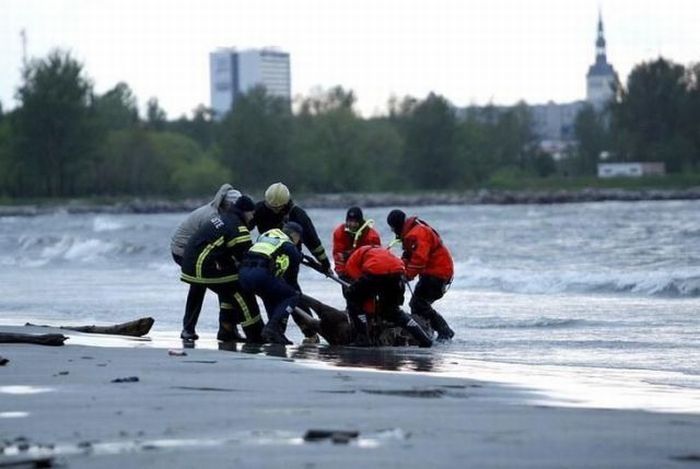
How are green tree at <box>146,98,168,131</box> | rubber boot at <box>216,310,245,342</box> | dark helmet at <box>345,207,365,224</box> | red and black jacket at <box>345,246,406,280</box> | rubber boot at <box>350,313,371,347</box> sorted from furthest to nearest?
green tree at <box>146,98,168,131</box> < dark helmet at <box>345,207,365,224</box> < rubber boot at <box>216,310,245,342</box> < rubber boot at <box>350,313,371,347</box> < red and black jacket at <box>345,246,406,280</box>

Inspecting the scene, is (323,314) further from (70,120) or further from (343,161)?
(343,161)

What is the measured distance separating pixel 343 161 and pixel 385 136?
6.16 meters

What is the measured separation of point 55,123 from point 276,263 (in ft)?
302

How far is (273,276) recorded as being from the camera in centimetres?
1445

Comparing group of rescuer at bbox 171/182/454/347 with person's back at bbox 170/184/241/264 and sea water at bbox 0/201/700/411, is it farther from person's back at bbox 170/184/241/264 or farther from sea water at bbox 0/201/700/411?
sea water at bbox 0/201/700/411

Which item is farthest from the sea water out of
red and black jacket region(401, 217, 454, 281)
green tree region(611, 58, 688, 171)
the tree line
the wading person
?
green tree region(611, 58, 688, 171)

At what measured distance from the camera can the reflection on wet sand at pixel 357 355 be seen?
12.6m

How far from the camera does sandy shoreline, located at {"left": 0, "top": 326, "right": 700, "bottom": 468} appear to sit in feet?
24.1

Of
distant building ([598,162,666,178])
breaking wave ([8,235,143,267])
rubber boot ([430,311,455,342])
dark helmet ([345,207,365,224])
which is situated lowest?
breaking wave ([8,235,143,267])

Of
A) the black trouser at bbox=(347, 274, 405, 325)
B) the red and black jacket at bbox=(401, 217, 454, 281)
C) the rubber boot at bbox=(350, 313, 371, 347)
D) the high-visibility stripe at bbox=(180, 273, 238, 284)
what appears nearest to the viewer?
the black trouser at bbox=(347, 274, 405, 325)

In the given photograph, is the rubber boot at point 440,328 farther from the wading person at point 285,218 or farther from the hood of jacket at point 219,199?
the hood of jacket at point 219,199

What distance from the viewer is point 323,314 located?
1542 centimetres

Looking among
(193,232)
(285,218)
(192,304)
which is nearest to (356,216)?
(285,218)

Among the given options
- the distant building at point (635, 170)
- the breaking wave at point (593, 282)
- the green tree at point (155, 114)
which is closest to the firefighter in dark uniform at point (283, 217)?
the breaking wave at point (593, 282)
